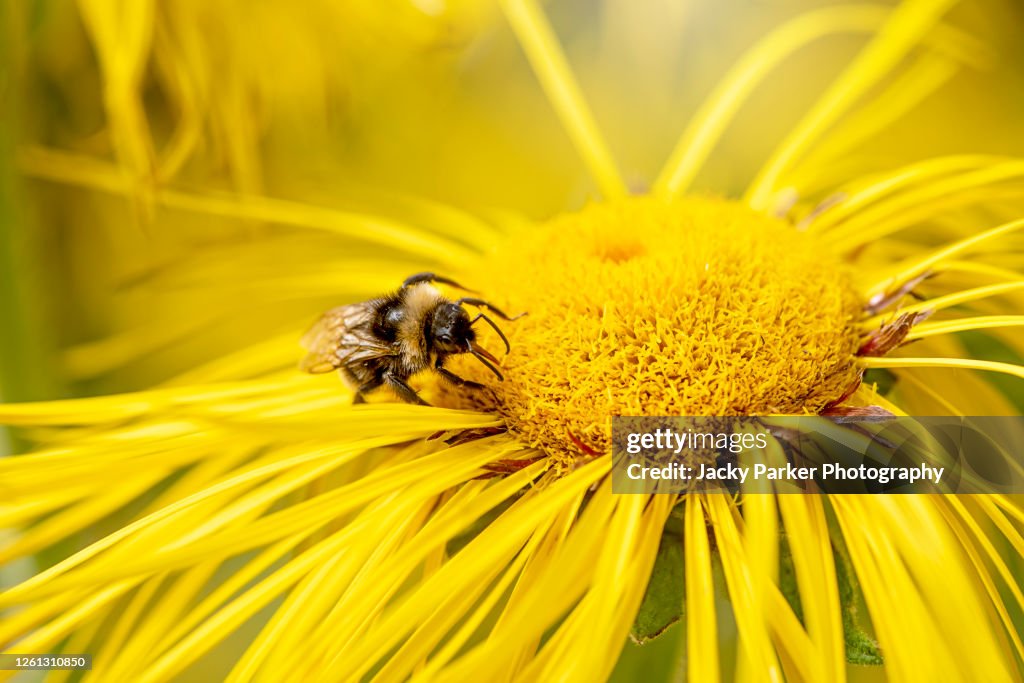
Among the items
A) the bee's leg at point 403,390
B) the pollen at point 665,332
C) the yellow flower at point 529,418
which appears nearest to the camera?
the yellow flower at point 529,418

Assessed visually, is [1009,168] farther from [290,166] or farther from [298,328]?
[290,166]

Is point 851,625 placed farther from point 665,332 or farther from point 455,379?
point 455,379

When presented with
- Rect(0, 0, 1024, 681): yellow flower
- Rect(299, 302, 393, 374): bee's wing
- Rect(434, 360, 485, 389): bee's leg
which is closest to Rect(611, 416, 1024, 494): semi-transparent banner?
Rect(0, 0, 1024, 681): yellow flower

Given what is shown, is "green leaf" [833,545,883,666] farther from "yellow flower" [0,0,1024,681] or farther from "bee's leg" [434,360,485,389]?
"bee's leg" [434,360,485,389]

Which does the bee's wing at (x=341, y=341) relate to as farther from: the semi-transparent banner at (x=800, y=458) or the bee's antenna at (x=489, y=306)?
the semi-transparent banner at (x=800, y=458)

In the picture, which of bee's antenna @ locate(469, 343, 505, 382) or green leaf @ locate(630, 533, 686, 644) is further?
bee's antenna @ locate(469, 343, 505, 382)

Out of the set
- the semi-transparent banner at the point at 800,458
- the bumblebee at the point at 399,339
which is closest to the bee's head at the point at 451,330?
the bumblebee at the point at 399,339
